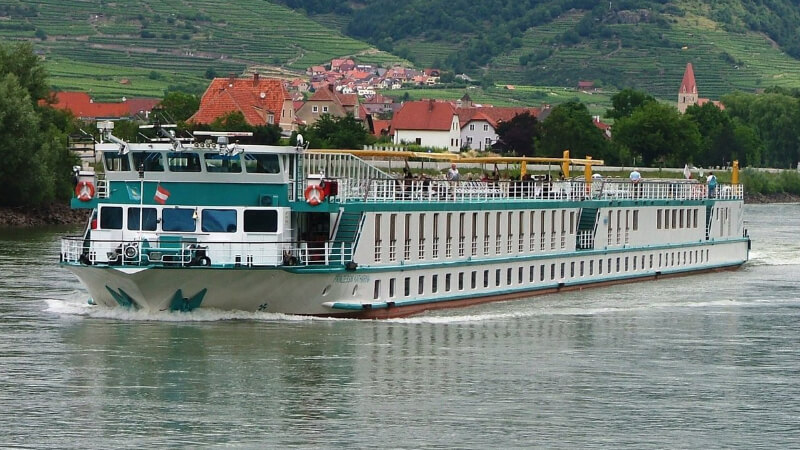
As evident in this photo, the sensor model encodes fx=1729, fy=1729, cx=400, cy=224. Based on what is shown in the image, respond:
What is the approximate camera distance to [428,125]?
15188cm

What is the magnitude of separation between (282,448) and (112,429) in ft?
9.37

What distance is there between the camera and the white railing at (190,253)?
115 ft

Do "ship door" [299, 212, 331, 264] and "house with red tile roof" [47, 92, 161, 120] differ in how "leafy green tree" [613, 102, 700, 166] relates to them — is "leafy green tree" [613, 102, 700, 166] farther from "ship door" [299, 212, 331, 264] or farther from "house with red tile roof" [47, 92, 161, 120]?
"ship door" [299, 212, 331, 264]

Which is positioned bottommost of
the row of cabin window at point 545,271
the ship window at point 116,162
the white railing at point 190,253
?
the row of cabin window at point 545,271

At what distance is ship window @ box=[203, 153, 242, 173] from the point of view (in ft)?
119

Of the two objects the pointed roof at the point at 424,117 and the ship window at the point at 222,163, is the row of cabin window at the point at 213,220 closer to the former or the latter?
the ship window at the point at 222,163

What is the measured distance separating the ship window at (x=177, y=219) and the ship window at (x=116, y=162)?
1.43 metres

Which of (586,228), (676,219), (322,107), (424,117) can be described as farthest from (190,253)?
(322,107)

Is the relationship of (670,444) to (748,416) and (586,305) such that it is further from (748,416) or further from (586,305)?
(586,305)

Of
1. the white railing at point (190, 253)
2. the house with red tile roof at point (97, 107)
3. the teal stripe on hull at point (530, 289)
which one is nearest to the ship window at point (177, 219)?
the white railing at point (190, 253)

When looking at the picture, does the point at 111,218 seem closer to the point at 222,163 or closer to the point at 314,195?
the point at 222,163

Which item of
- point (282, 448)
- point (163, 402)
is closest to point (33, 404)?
point (163, 402)

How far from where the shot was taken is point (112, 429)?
1063 inches

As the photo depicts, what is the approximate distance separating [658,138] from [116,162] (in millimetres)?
94955
